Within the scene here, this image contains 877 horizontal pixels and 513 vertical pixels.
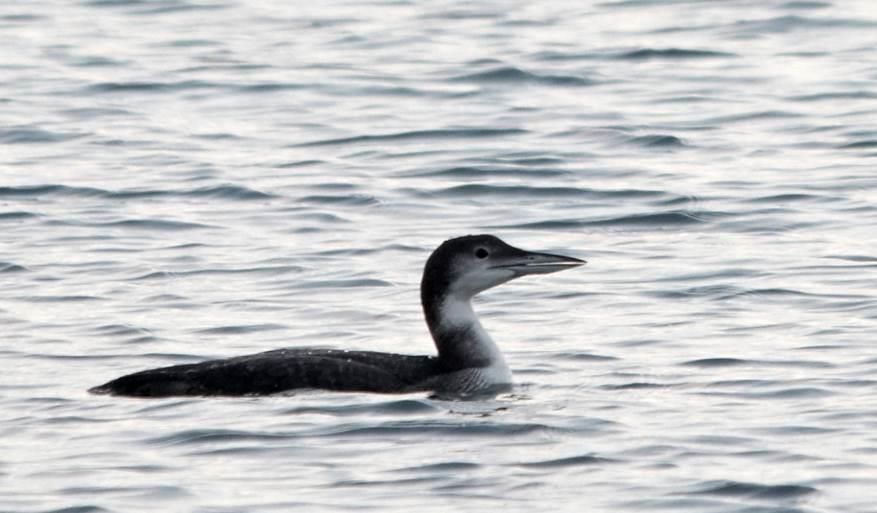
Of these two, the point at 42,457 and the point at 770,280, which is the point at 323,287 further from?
the point at 42,457

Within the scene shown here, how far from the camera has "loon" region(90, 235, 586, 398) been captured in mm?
9844

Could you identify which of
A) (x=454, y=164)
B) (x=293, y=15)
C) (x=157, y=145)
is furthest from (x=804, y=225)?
(x=293, y=15)

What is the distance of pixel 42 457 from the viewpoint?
8.95 meters

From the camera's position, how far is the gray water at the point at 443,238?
28.8ft

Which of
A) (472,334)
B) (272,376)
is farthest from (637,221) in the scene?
(272,376)

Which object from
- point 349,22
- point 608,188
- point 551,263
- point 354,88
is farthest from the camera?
point 349,22

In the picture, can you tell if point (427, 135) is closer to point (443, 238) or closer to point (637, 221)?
point (637, 221)

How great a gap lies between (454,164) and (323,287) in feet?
11.9

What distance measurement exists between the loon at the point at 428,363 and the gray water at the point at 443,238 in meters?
0.09

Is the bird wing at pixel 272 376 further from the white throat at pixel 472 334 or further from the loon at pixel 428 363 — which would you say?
the white throat at pixel 472 334

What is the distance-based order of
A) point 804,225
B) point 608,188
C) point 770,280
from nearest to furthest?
1. point 770,280
2. point 804,225
3. point 608,188

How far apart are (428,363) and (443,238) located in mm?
3409

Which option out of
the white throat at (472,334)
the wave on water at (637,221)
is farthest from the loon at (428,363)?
the wave on water at (637,221)

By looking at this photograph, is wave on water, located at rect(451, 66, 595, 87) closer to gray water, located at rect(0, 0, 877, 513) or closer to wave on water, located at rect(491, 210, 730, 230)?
gray water, located at rect(0, 0, 877, 513)
